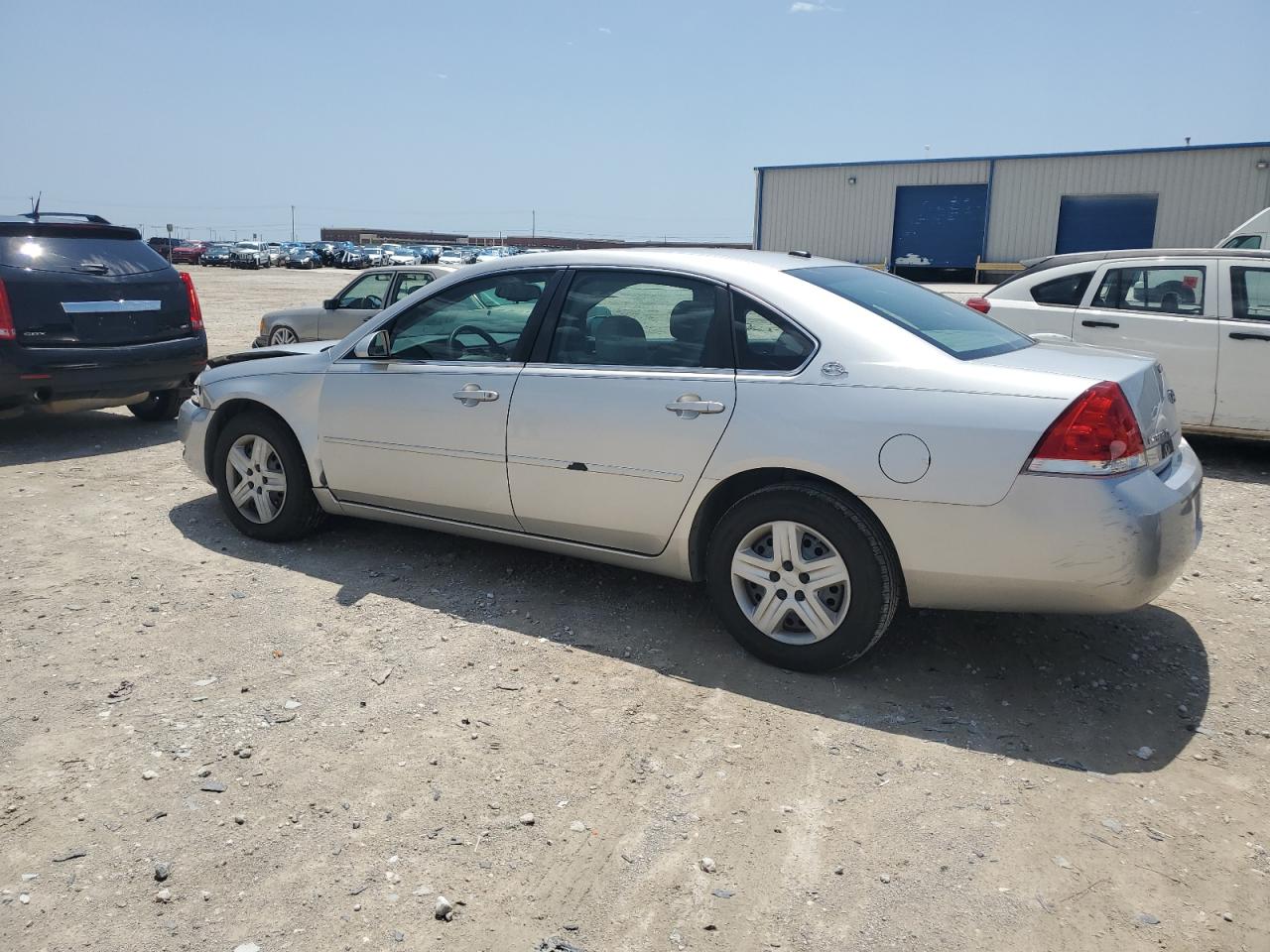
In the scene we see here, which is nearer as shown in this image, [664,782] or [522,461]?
[664,782]

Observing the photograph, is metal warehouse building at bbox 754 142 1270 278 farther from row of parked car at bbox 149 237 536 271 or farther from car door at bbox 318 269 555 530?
car door at bbox 318 269 555 530

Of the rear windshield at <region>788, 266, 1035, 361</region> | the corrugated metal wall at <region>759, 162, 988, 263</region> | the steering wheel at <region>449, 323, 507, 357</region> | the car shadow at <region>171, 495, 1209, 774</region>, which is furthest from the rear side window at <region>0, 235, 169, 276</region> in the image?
the corrugated metal wall at <region>759, 162, 988, 263</region>

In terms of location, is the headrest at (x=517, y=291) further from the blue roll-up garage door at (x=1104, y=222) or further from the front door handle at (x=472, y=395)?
the blue roll-up garage door at (x=1104, y=222)

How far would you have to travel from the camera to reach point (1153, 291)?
26.4ft

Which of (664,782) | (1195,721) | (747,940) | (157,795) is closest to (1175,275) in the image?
(1195,721)

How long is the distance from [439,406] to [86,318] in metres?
4.67

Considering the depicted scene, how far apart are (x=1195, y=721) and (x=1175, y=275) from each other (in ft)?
17.4

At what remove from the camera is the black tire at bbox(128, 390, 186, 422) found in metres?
9.30

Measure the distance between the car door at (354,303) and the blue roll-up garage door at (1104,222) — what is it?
26396 millimetres

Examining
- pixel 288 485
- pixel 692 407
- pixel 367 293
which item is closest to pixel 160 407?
pixel 367 293

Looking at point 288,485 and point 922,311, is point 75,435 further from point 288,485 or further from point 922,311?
point 922,311

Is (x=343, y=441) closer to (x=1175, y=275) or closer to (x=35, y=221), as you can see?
(x=35, y=221)

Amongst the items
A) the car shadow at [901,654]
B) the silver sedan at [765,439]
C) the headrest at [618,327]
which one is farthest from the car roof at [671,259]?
the car shadow at [901,654]

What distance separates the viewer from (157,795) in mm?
3178
